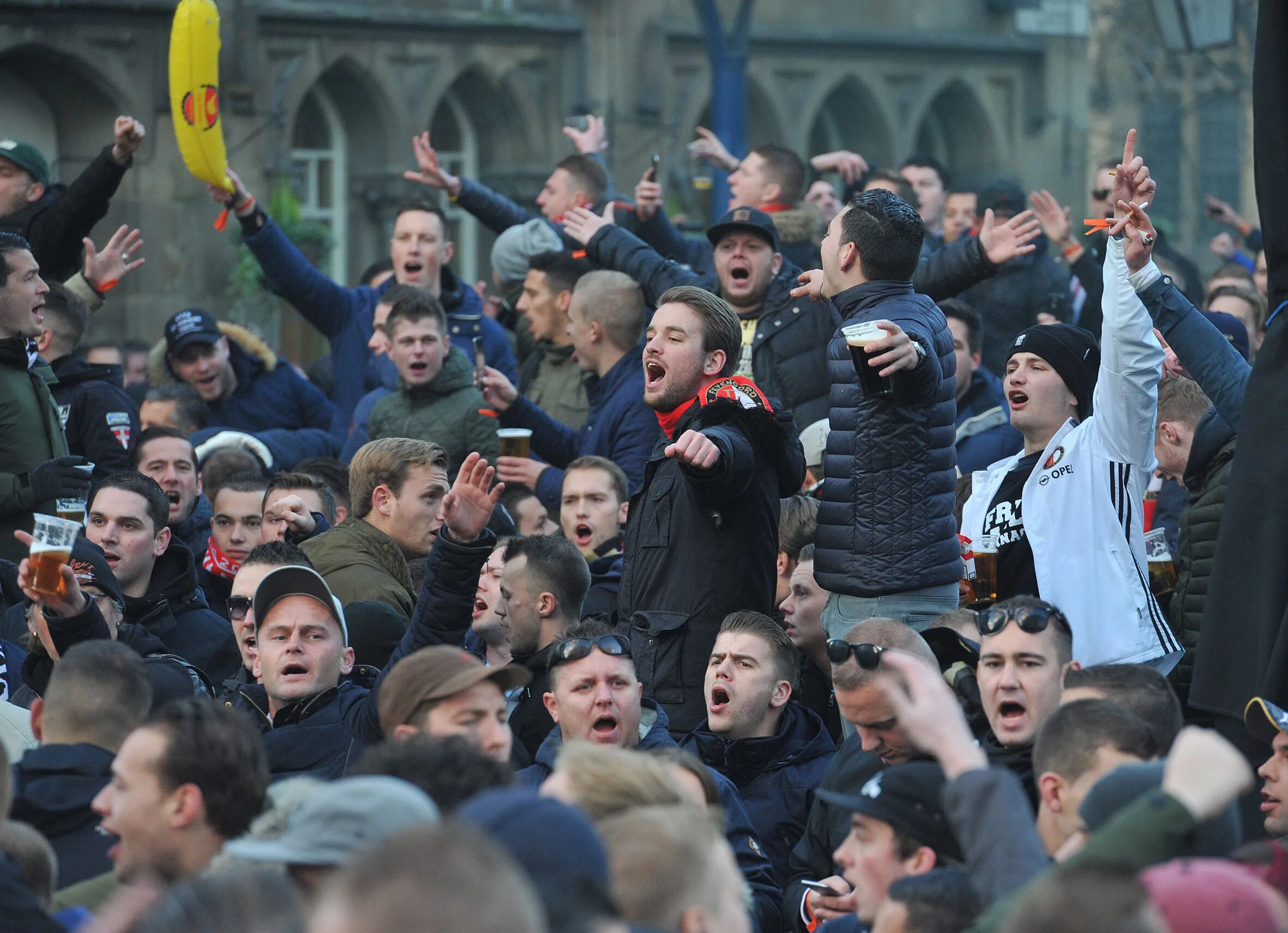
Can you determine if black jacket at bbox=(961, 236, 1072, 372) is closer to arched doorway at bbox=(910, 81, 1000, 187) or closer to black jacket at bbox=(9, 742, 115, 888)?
black jacket at bbox=(9, 742, 115, 888)

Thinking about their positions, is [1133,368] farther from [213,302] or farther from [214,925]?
[213,302]

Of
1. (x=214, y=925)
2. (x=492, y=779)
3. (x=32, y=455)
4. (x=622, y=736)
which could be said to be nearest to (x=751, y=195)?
(x=32, y=455)

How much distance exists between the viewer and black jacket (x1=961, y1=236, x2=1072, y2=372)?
35.5 feet

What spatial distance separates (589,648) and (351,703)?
720 millimetres

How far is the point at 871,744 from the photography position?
17.6ft

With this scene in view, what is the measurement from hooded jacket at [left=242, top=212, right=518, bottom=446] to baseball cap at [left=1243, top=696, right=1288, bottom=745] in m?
5.78

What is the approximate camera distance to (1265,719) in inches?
185

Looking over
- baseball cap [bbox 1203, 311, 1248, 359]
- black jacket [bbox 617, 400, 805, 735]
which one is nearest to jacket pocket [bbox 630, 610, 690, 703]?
black jacket [bbox 617, 400, 805, 735]

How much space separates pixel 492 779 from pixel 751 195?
245 inches

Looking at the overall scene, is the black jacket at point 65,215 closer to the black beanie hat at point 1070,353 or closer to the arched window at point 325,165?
the black beanie hat at point 1070,353

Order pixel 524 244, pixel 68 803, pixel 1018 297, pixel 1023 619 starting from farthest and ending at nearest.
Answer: pixel 1018 297 < pixel 524 244 < pixel 1023 619 < pixel 68 803

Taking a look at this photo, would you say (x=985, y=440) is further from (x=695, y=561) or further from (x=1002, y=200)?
(x=1002, y=200)

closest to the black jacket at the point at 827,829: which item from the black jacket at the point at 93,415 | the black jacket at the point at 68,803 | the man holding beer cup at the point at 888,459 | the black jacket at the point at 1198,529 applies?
the man holding beer cup at the point at 888,459

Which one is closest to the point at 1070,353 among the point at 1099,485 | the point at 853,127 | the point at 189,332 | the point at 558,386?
the point at 1099,485
